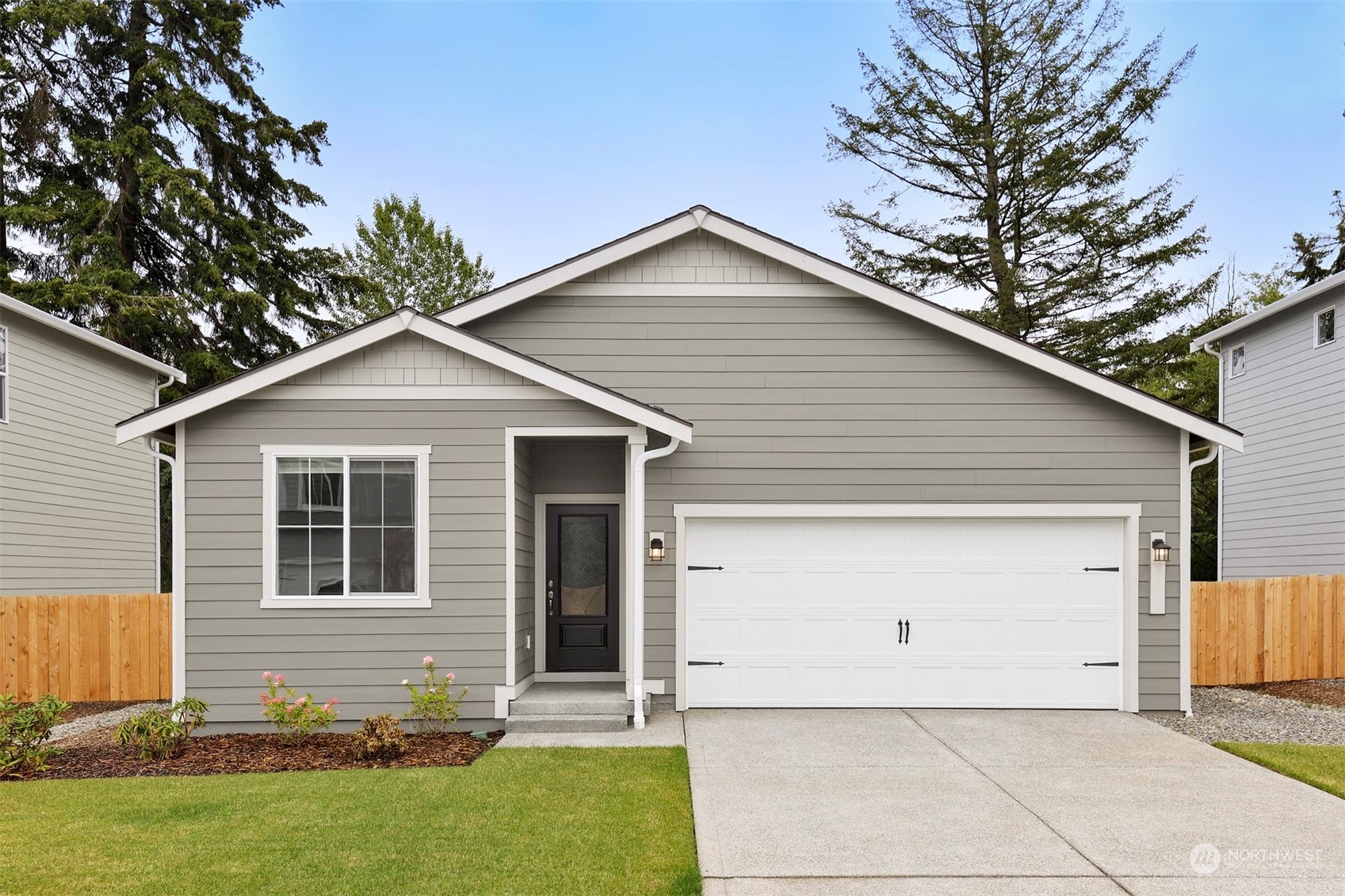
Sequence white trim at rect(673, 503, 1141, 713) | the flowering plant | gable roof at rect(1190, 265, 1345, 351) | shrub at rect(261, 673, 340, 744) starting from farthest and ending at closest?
1. gable roof at rect(1190, 265, 1345, 351)
2. white trim at rect(673, 503, 1141, 713)
3. the flowering plant
4. shrub at rect(261, 673, 340, 744)

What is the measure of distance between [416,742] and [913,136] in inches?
724

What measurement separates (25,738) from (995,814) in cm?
730

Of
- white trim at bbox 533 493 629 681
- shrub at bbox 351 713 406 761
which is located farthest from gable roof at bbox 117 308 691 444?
shrub at bbox 351 713 406 761

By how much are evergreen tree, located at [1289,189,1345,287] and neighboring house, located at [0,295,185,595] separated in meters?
23.1

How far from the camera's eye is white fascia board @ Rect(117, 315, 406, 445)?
853 cm

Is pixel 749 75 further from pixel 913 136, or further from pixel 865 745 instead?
pixel 865 745

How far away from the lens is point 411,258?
94.8 feet

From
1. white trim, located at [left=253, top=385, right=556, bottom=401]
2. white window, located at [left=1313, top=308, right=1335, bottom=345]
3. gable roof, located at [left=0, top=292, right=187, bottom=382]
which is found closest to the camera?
white trim, located at [left=253, top=385, right=556, bottom=401]

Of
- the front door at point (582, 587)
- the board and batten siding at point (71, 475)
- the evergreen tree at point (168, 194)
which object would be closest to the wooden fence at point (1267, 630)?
the front door at point (582, 587)

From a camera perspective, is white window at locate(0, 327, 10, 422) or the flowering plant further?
white window at locate(0, 327, 10, 422)

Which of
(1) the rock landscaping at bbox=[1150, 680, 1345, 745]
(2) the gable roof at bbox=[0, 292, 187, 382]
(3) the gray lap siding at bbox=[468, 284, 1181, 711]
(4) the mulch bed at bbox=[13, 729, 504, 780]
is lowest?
(1) the rock landscaping at bbox=[1150, 680, 1345, 745]

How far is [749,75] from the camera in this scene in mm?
22125

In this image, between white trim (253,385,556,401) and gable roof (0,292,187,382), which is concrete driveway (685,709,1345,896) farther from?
gable roof (0,292,187,382)

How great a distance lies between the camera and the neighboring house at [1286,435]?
562 inches
